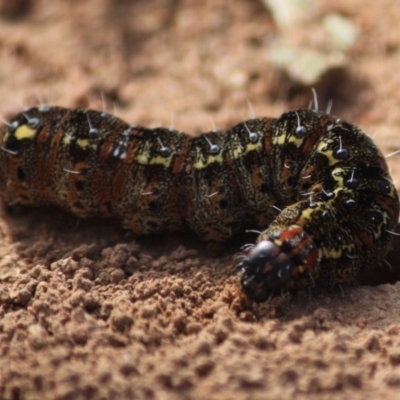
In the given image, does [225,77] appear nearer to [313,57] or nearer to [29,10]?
[313,57]

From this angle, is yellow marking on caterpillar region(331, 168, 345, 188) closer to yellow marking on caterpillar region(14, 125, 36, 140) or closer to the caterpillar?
the caterpillar

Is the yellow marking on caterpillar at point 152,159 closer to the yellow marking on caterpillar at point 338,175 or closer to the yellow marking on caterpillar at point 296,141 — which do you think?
the yellow marking on caterpillar at point 296,141


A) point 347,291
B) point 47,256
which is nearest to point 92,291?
point 47,256

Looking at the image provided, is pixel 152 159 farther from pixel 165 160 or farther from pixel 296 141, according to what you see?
pixel 296 141

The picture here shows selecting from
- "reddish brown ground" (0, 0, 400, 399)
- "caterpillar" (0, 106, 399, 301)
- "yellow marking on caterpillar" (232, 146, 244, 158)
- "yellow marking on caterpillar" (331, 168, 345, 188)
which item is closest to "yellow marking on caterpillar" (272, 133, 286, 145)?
"caterpillar" (0, 106, 399, 301)

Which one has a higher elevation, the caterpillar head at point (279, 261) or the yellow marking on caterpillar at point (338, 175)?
the yellow marking on caterpillar at point (338, 175)

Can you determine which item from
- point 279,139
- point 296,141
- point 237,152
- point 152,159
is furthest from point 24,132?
point 296,141

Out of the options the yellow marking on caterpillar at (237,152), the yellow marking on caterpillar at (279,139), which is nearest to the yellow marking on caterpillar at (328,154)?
the yellow marking on caterpillar at (279,139)
